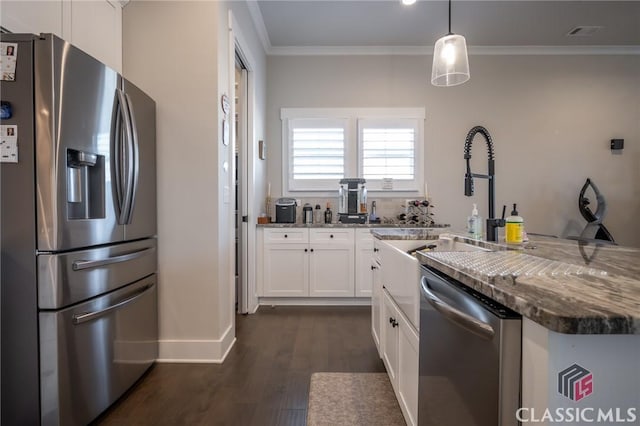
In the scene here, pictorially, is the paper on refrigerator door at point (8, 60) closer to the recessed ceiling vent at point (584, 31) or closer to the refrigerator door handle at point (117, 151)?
the refrigerator door handle at point (117, 151)

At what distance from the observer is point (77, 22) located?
5.92 ft

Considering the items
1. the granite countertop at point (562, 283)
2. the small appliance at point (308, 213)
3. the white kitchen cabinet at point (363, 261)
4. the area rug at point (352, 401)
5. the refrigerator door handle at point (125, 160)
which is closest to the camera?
the granite countertop at point (562, 283)

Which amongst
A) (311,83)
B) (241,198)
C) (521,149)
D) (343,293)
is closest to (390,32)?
(311,83)

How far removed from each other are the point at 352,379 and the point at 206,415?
85cm

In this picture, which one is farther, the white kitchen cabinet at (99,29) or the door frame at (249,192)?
the door frame at (249,192)

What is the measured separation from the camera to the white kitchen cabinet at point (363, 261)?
134 inches

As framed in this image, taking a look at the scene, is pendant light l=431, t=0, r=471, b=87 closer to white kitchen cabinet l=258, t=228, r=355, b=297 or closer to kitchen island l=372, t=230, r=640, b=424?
kitchen island l=372, t=230, r=640, b=424

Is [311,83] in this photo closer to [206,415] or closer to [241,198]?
[241,198]

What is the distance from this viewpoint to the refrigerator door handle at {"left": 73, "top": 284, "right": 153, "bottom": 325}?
1.45 m

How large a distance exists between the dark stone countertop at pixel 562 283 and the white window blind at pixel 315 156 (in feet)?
9.29

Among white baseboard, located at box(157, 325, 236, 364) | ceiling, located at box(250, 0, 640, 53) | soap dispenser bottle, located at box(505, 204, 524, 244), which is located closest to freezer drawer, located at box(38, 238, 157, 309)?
white baseboard, located at box(157, 325, 236, 364)

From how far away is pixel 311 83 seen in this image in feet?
13.0

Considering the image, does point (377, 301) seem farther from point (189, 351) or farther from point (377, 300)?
point (189, 351)

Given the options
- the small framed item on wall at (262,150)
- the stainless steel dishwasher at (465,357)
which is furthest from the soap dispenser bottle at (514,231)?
the small framed item on wall at (262,150)
